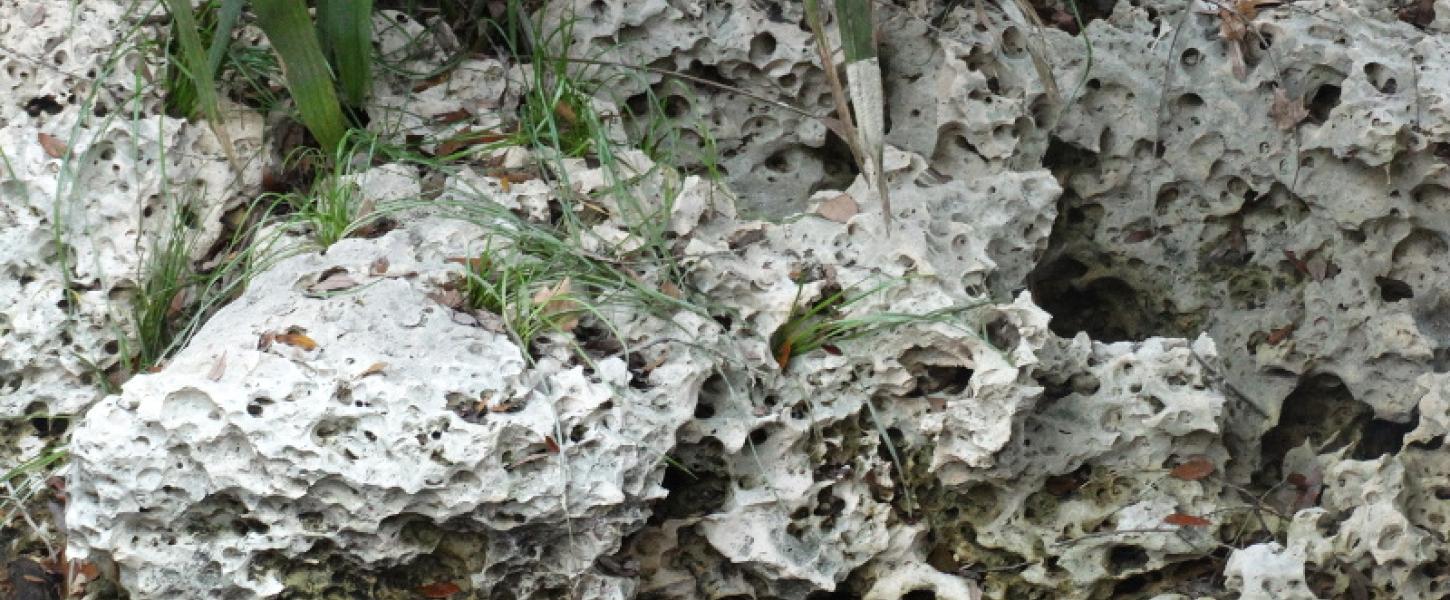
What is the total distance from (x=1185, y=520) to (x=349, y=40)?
5.03ft

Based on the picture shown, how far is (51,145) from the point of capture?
2592 millimetres

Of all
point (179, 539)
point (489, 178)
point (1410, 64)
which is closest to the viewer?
point (179, 539)

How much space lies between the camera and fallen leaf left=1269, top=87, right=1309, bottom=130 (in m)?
2.92

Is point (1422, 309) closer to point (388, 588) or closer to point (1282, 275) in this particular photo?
point (1282, 275)

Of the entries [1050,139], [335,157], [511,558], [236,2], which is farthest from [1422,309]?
[236,2]

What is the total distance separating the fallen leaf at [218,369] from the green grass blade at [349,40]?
0.67 metres

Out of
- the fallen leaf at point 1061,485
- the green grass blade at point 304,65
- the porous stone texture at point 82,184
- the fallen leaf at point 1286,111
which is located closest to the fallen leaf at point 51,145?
the porous stone texture at point 82,184

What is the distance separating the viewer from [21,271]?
2.52 meters

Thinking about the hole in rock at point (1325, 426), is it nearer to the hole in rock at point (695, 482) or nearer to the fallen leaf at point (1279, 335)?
the fallen leaf at point (1279, 335)

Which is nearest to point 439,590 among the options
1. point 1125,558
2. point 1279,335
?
point 1125,558

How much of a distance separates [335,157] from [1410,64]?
1.84 metres

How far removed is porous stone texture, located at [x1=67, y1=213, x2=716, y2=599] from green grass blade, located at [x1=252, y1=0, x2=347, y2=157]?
45 cm

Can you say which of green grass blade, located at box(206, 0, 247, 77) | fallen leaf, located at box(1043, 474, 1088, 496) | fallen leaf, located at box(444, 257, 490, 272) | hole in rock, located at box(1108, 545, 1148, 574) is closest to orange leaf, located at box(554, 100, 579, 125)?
fallen leaf, located at box(444, 257, 490, 272)

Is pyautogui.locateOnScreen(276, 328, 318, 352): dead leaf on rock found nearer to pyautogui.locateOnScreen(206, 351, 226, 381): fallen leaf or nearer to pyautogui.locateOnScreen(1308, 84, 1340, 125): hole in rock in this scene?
pyautogui.locateOnScreen(206, 351, 226, 381): fallen leaf
